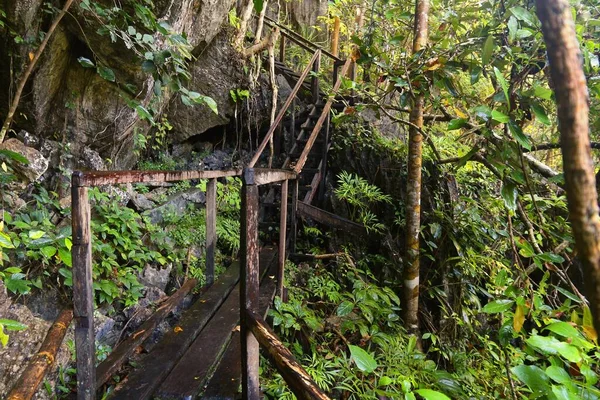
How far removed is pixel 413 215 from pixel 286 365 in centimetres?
271

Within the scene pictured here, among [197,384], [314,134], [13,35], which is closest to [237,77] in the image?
[314,134]

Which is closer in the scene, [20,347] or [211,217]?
[20,347]

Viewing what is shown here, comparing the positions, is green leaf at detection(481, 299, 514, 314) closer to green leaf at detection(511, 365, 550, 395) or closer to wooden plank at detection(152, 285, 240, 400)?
green leaf at detection(511, 365, 550, 395)

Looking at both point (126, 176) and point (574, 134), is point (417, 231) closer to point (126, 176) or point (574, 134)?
point (126, 176)

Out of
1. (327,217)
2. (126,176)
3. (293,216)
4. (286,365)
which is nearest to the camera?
(286,365)

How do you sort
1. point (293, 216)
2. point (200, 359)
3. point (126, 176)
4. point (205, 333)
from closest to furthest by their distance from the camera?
point (126, 176), point (200, 359), point (205, 333), point (293, 216)

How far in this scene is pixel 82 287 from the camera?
141 centimetres

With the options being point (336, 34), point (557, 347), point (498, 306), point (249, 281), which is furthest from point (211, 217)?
point (336, 34)

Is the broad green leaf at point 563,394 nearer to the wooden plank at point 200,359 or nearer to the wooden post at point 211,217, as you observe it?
the wooden plank at point 200,359

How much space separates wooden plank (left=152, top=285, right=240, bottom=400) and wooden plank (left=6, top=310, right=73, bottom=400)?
0.65 m

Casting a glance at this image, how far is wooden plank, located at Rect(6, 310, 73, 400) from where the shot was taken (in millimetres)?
1091

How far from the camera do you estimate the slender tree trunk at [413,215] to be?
3250 millimetres

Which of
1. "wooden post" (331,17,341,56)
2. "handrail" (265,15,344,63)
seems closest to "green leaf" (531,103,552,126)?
"handrail" (265,15,344,63)

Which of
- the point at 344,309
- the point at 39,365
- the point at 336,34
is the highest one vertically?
the point at 336,34
